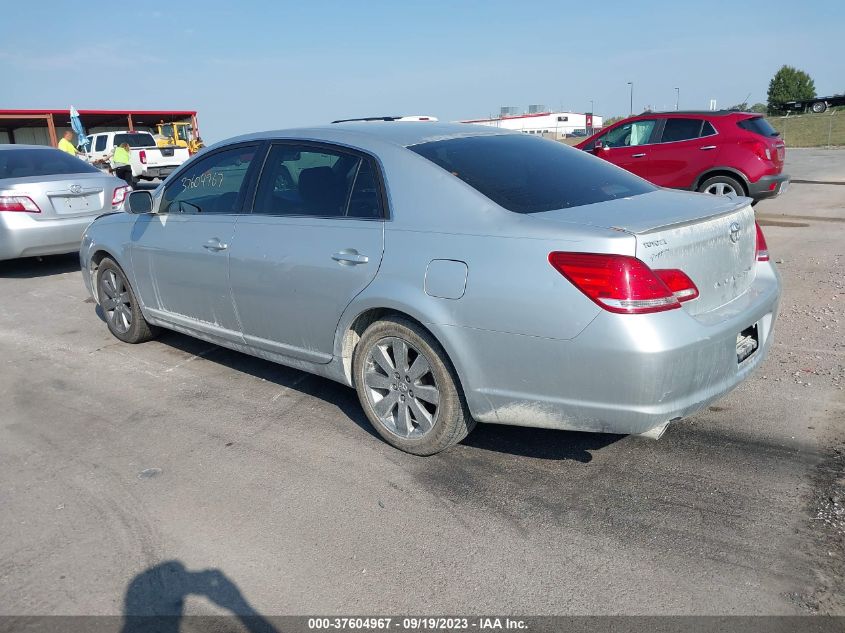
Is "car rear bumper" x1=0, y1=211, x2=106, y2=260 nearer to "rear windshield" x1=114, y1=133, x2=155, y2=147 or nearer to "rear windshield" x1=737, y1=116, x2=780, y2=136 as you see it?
"rear windshield" x1=737, y1=116, x2=780, y2=136

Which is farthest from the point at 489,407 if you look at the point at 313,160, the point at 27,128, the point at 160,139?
the point at 27,128

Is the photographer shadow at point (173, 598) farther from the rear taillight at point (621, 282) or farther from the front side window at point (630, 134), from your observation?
the front side window at point (630, 134)

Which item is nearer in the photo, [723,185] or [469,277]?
[469,277]

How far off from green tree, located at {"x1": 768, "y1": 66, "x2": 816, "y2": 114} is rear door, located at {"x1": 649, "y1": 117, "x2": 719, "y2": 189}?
82.9 meters

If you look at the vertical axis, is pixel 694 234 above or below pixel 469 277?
above

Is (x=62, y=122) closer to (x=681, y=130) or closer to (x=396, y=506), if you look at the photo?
(x=681, y=130)

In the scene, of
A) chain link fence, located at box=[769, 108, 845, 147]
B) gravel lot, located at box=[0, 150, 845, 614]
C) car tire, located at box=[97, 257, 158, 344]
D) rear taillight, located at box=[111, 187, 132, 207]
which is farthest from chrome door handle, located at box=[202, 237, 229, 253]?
chain link fence, located at box=[769, 108, 845, 147]

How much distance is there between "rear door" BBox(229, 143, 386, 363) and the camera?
389 centimetres

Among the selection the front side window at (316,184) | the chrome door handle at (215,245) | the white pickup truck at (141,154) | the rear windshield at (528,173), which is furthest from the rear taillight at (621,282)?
the white pickup truck at (141,154)

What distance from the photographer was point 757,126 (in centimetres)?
1170

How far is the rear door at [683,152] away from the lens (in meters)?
11.6

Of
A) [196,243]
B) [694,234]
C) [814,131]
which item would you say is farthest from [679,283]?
[814,131]

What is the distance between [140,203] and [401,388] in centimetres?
→ 266

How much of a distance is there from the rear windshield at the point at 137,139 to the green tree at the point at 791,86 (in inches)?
3085
